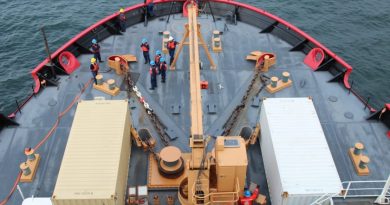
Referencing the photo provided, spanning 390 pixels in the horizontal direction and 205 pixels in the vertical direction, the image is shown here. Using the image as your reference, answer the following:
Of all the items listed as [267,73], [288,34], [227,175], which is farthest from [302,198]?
[288,34]

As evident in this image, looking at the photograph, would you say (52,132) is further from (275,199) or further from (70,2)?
(70,2)

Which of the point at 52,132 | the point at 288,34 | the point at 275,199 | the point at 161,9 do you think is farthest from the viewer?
the point at 161,9

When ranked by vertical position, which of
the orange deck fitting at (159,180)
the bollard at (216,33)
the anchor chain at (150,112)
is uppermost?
the bollard at (216,33)

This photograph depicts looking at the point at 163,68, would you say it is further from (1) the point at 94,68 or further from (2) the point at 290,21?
(2) the point at 290,21

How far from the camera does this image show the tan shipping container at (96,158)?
35.7ft

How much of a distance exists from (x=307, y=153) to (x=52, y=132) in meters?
9.69

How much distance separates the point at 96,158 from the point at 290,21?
2398 cm

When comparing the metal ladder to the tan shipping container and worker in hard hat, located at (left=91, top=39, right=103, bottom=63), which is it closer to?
the tan shipping container

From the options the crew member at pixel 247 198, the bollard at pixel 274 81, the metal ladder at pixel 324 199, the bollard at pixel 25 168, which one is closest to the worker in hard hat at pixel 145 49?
the bollard at pixel 274 81

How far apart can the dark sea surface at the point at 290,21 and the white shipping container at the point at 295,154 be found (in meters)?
12.6

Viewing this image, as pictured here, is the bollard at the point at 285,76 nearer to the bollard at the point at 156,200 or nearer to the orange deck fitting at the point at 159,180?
the orange deck fitting at the point at 159,180

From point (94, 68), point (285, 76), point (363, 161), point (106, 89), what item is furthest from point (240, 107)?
point (94, 68)

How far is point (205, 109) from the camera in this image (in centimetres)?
1661

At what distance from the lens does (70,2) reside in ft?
113
